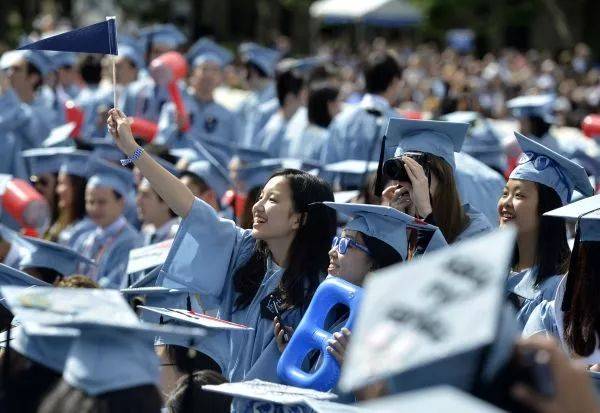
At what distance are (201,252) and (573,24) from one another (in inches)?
1326

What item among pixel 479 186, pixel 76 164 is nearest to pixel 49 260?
pixel 76 164

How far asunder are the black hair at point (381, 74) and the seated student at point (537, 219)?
370cm

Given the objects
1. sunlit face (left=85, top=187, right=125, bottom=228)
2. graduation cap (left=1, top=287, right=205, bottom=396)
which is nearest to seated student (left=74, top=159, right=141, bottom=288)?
sunlit face (left=85, top=187, right=125, bottom=228)

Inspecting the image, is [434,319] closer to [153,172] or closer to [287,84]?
[153,172]

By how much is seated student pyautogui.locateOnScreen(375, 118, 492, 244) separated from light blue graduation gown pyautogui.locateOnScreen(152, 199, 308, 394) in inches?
23.5

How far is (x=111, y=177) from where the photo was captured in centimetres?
745

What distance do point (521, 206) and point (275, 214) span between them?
95 cm

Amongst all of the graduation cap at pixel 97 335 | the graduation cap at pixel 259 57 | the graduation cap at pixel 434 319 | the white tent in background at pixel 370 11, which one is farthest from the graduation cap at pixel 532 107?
the white tent in background at pixel 370 11

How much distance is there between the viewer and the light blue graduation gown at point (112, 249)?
7.11m

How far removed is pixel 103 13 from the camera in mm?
31672

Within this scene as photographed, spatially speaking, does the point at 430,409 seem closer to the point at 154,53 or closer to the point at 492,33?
the point at 154,53

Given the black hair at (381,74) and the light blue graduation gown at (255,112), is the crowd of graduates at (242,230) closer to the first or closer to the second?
the black hair at (381,74)

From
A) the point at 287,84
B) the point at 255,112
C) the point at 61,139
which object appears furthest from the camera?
the point at 255,112

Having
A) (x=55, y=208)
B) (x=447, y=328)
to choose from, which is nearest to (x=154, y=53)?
(x=55, y=208)
